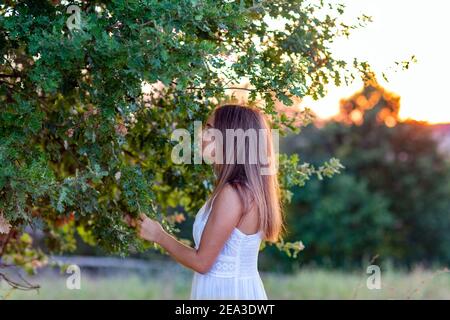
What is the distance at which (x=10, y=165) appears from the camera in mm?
2760

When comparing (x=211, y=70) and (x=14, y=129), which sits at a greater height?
(x=211, y=70)

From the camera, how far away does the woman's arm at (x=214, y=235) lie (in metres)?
3.13

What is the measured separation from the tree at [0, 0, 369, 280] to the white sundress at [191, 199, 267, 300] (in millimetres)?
387

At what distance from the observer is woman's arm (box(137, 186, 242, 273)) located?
3.13m

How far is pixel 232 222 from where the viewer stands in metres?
3.16

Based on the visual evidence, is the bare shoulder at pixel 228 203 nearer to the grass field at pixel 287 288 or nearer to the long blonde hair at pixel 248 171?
the long blonde hair at pixel 248 171

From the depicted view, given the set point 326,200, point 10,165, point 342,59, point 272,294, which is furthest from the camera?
point 326,200

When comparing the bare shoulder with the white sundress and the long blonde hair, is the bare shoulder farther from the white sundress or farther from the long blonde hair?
the white sundress

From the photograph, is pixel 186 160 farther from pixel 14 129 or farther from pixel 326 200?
pixel 326 200

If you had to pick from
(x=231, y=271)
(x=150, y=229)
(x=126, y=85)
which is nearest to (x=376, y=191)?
(x=231, y=271)

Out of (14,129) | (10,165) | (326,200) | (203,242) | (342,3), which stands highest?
(326,200)

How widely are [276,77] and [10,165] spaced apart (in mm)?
1208

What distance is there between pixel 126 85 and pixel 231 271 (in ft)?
3.24

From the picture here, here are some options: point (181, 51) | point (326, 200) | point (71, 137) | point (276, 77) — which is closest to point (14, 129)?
point (71, 137)
